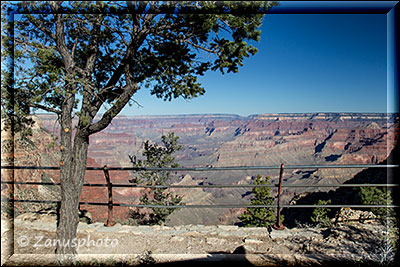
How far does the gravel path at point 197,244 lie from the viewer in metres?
3.45

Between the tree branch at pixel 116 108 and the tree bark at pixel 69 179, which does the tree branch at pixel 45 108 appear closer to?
the tree bark at pixel 69 179

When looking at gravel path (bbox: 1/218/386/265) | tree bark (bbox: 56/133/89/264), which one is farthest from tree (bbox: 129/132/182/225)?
tree bark (bbox: 56/133/89/264)

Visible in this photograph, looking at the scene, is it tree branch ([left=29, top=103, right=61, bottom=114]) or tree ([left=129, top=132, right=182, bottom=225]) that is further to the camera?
tree ([left=129, top=132, right=182, bottom=225])

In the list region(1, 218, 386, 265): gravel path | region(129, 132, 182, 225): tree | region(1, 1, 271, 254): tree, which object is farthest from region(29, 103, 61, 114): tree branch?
region(129, 132, 182, 225): tree

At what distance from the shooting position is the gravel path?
3445mm

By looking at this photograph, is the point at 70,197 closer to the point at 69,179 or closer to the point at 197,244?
the point at 69,179

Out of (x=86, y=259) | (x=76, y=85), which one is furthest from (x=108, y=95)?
(x=86, y=259)

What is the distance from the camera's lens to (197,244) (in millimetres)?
4109

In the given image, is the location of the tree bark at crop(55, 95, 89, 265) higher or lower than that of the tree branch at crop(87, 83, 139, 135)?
lower

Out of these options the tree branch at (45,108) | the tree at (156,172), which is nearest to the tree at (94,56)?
the tree branch at (45,108)

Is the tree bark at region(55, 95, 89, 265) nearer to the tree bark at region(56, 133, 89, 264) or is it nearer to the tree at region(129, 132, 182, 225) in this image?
the tree bark at region(56, 133, 89, 264)

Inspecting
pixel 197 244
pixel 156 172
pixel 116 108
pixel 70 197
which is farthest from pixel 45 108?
pixel 156 172

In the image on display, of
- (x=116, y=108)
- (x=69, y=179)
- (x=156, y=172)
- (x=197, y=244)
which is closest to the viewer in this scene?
(x=116, y=108)

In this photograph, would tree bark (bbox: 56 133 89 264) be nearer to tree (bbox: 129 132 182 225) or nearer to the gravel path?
the gravel path
